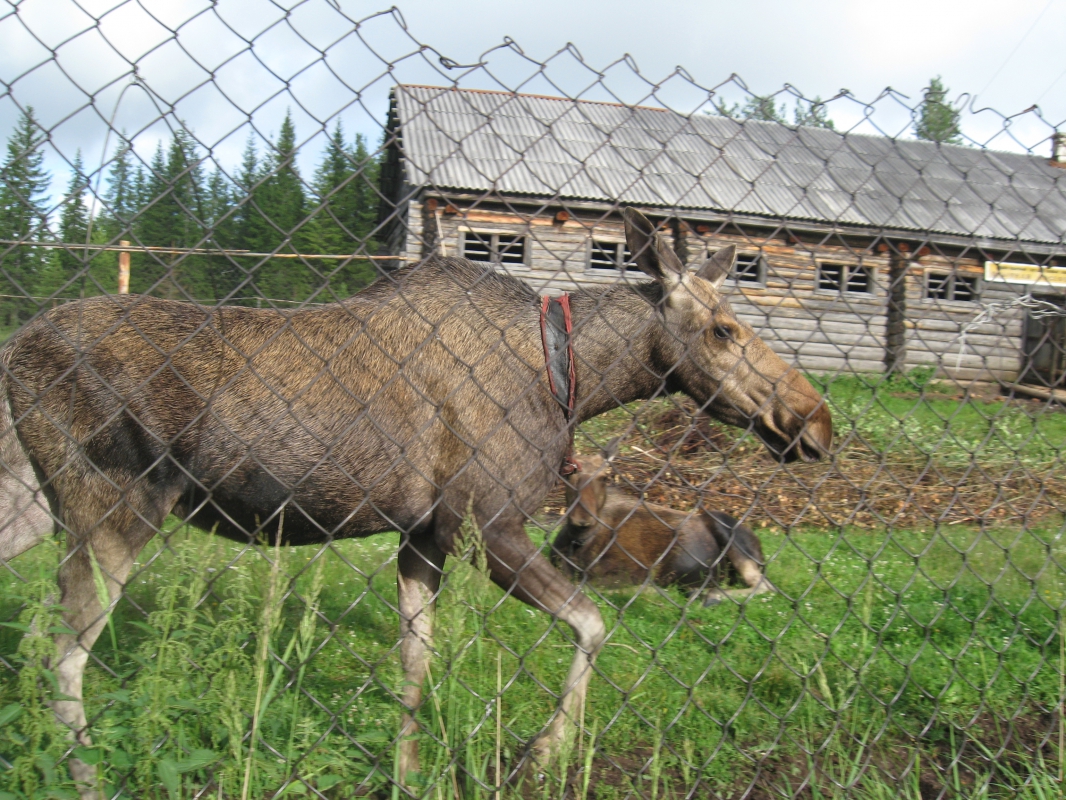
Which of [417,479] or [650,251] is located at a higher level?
[650,251]

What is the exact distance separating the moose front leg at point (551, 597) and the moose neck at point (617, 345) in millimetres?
725

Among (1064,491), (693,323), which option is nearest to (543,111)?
(1064,491)

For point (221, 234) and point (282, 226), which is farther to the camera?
point (282, 226)

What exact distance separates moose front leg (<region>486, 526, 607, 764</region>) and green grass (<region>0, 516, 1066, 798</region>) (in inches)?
6.2

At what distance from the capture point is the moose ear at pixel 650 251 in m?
2.67

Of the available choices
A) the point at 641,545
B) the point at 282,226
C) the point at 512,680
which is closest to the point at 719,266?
the point at 282,226

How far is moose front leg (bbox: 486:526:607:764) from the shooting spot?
9.14 ft

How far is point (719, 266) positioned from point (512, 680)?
225cm

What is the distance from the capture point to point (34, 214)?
1771mm

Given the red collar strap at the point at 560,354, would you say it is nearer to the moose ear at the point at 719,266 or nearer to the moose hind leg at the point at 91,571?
the moose ear at the point at 719,266

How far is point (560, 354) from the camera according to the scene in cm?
324

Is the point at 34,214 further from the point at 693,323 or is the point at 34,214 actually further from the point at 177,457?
the point at 693,323

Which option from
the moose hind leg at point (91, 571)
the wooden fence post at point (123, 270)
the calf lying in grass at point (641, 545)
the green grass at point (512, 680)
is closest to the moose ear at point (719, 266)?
the green grass at point (512, 680)

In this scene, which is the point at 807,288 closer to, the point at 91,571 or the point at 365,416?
the point at 365,416
